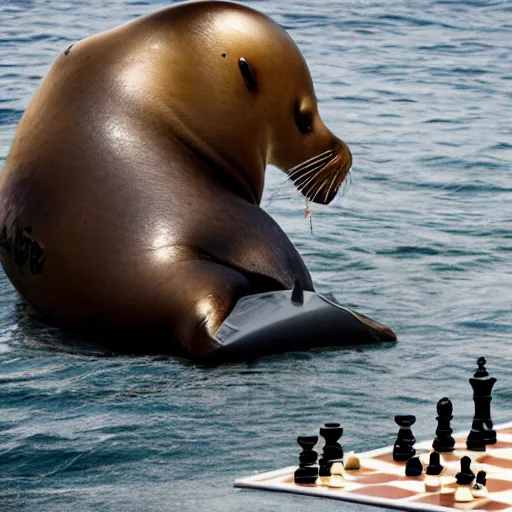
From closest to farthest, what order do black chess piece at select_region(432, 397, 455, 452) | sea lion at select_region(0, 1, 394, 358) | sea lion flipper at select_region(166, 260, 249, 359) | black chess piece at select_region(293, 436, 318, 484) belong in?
black chess piece at select_region(293, 436, 318, 484), black chess piece at select_region(432, 397, 455, 452), sea lion flipper at select_region(166, 260, 249, 359), sea lion at select_region(0, 1, 394, 358)

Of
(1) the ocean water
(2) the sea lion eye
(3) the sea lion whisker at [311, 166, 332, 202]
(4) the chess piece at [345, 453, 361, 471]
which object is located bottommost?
(1) the ocean water

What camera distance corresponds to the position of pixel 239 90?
862 cm

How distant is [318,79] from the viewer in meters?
16.3

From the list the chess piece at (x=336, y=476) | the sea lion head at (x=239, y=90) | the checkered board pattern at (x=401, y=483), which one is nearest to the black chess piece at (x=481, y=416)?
the checkered board pattern at (x=401, y=483)

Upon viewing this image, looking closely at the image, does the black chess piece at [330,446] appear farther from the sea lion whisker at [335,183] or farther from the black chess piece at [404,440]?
the sea lion whisker at [335,183]

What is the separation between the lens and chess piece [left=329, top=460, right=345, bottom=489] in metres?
6.27

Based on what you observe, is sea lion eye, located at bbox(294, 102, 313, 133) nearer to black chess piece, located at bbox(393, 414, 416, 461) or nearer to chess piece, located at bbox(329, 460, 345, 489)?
black chess piece, located at bbox(393, 414, 416, 461)

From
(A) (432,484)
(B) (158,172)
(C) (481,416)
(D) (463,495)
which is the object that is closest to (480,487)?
(D) (463,495)

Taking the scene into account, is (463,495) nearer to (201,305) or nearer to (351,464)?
(351,464)

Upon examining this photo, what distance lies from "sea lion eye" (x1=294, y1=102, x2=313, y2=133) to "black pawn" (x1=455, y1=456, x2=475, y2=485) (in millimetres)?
3033

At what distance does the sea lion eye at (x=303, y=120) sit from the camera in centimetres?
889

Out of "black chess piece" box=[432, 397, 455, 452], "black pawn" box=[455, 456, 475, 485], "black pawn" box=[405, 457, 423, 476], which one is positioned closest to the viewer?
"black pawn" box=[455, 456, 475, 485]

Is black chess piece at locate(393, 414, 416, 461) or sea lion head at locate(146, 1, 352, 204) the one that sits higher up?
sea lion head at locate(146, 1, 352, 204)

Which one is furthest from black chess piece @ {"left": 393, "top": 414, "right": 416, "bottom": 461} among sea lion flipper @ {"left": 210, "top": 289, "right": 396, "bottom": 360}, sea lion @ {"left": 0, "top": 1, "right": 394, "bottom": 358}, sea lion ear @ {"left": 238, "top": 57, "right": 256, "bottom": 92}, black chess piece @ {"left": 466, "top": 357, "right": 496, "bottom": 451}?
sea lion ear @ {"left": 238, "top": 57, "right": 256, "bottom": 92}
